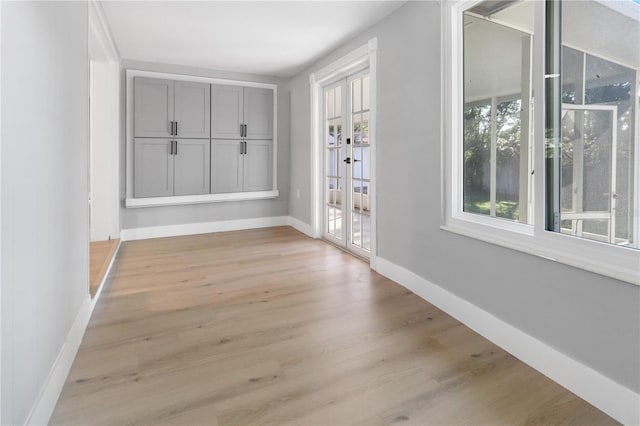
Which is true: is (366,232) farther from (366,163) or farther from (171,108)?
(171,108)

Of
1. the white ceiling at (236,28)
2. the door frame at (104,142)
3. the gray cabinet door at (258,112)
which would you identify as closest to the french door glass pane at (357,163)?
the white ceiling at (236,28)

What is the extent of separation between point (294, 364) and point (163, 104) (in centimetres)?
385

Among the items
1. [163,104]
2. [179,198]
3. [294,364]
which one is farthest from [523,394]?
[163,104]

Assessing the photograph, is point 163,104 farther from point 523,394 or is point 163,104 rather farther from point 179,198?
point 523,394

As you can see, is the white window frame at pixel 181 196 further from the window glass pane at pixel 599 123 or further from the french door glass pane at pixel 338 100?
the window glass pane at pixel 599 123

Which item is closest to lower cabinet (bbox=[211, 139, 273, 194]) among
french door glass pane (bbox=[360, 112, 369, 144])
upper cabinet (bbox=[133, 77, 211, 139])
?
upper cabinet (bbox=[133, 77, 211, 139])

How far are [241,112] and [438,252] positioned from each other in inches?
138

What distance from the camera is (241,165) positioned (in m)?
4.97

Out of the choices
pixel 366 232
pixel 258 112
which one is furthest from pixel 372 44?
pixel 258 112

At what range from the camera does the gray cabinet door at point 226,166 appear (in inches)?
189

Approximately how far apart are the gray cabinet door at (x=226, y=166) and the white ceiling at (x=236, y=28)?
40.9 inches

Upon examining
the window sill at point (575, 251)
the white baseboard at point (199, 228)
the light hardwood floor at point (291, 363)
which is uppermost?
the window sill at point (575, 251)

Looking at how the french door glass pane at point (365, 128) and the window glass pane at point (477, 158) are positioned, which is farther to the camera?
the french door glass pane at point (365, 128)

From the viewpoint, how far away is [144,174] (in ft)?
14.5
